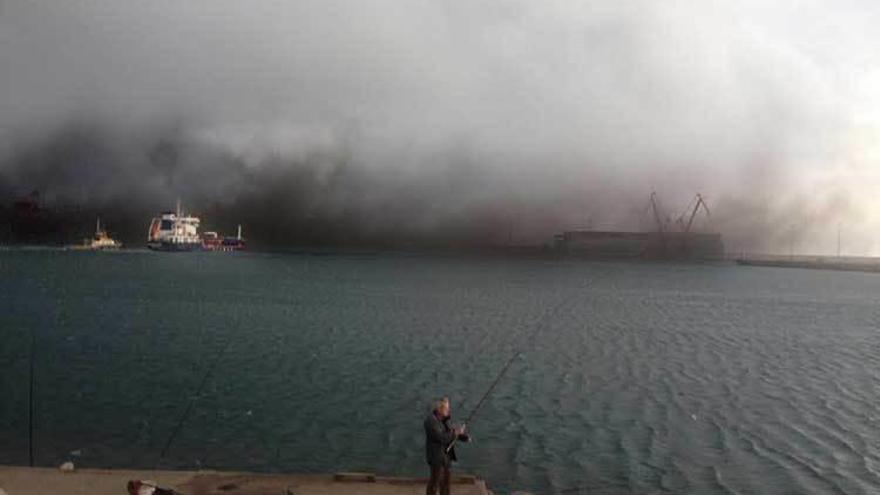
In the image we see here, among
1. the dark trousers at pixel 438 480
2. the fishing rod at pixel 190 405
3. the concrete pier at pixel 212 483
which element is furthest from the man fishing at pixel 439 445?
the fishing rod at pixel 190 405

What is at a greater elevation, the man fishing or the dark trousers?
the man fishing

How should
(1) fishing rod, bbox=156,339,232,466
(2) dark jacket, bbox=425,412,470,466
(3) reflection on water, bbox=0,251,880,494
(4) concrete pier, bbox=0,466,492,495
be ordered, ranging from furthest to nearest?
(1) fishing rod, bbox=156,339,232,466 → (3) reflection on water, bbox=0,251,880,494 → (4) concrete pier, bbox=0,466,492,495 → (2) dark jacket, bbox=425,412,470,466

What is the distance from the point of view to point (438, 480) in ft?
44.2

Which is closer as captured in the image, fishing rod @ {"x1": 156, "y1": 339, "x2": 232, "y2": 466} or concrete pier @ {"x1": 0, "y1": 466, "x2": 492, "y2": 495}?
concrete pier @ {"x1": 0, "y1": 466, "x2": 492, "y2": 495}

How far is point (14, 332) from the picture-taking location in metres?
52.6

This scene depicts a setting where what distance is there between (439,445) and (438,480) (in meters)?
0.79

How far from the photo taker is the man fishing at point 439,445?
13.1 meters

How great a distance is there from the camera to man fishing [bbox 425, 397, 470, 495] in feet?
43.0

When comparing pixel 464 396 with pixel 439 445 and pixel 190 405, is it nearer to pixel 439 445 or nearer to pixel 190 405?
pixel 190 405

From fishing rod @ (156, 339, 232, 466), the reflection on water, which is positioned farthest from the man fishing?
fishing rod @ (156, 339, 232, 466)

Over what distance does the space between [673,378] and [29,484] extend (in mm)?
31988

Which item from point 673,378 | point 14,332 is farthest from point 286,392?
point 14,332

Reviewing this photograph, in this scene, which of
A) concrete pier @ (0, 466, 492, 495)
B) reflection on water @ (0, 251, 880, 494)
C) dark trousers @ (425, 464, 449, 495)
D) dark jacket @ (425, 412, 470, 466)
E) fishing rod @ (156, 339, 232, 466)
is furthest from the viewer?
fishing rod @ (156, 339, 232, 466)

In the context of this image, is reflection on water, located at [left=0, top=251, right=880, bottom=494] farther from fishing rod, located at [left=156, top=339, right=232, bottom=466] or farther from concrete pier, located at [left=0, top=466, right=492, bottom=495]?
concrete pier, located at [left=0, top=466, right=492, bottom=495]
